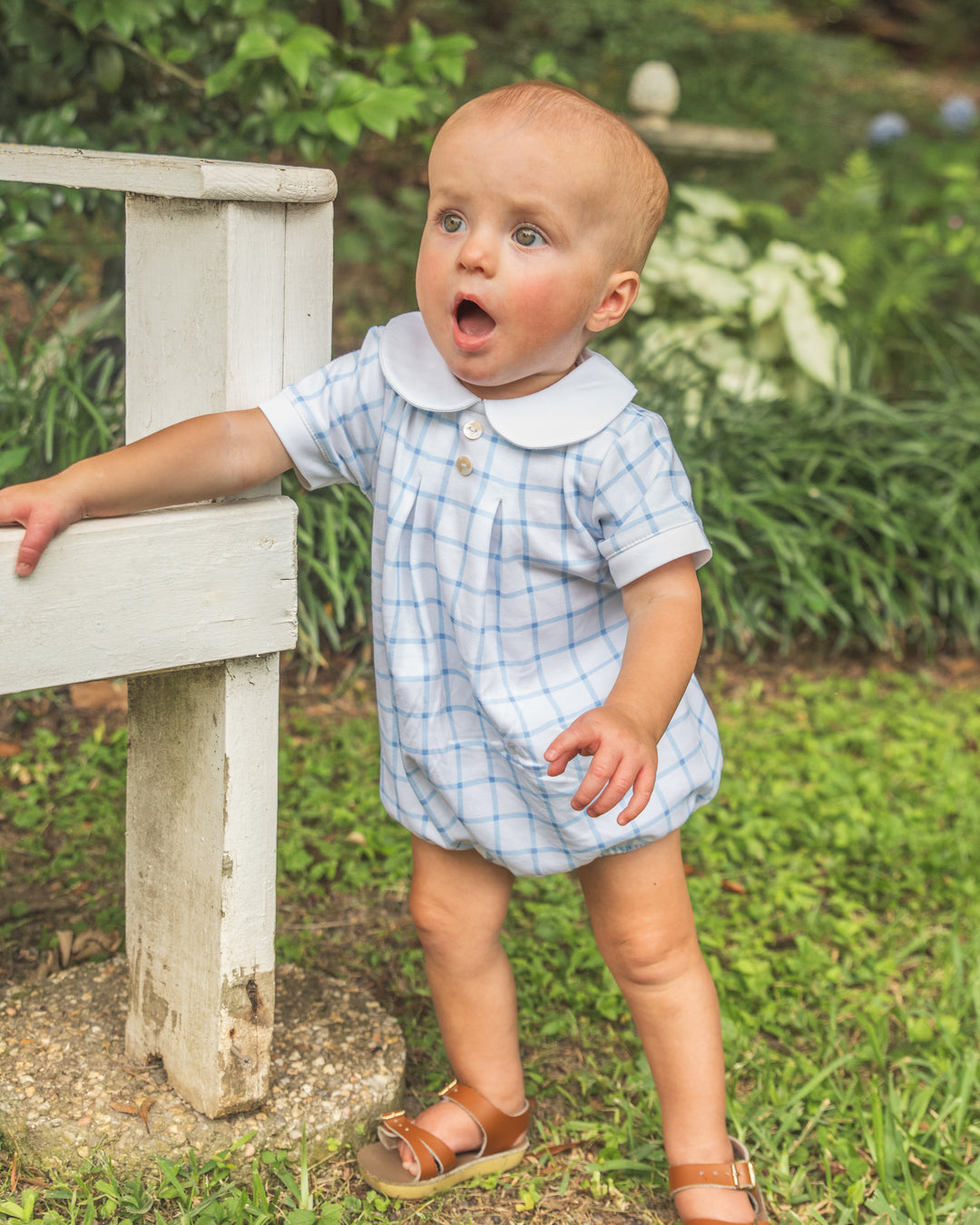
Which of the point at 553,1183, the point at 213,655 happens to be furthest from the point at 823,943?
the point at 213,655

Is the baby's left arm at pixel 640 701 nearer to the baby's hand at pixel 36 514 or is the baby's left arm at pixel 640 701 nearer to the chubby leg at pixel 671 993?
the chubby leg at pixel 671 993

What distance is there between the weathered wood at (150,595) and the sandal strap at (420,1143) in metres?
0.68

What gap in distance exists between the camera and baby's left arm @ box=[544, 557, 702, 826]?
3.67 ft

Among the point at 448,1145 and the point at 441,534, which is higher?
the point at 441,534

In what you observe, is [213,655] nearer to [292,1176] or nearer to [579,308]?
[579,308]

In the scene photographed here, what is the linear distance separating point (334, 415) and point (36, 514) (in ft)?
1.21

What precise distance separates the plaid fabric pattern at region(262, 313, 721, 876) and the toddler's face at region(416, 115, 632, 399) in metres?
0.08

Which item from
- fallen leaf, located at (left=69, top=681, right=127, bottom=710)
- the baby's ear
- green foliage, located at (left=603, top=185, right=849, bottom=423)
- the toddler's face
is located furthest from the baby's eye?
green foliage, located at (left=603, top=185, right=849, bottom=423)

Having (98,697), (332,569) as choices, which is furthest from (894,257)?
(98,697)

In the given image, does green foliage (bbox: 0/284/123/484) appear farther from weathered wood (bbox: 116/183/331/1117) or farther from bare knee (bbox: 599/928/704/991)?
bare knee (bbox: 599/928/704/991)

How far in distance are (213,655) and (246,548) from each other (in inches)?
4.8

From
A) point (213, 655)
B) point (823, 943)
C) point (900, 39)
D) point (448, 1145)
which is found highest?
point (900, 39)

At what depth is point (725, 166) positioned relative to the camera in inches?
198

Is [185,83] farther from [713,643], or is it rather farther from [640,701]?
[640,701]
